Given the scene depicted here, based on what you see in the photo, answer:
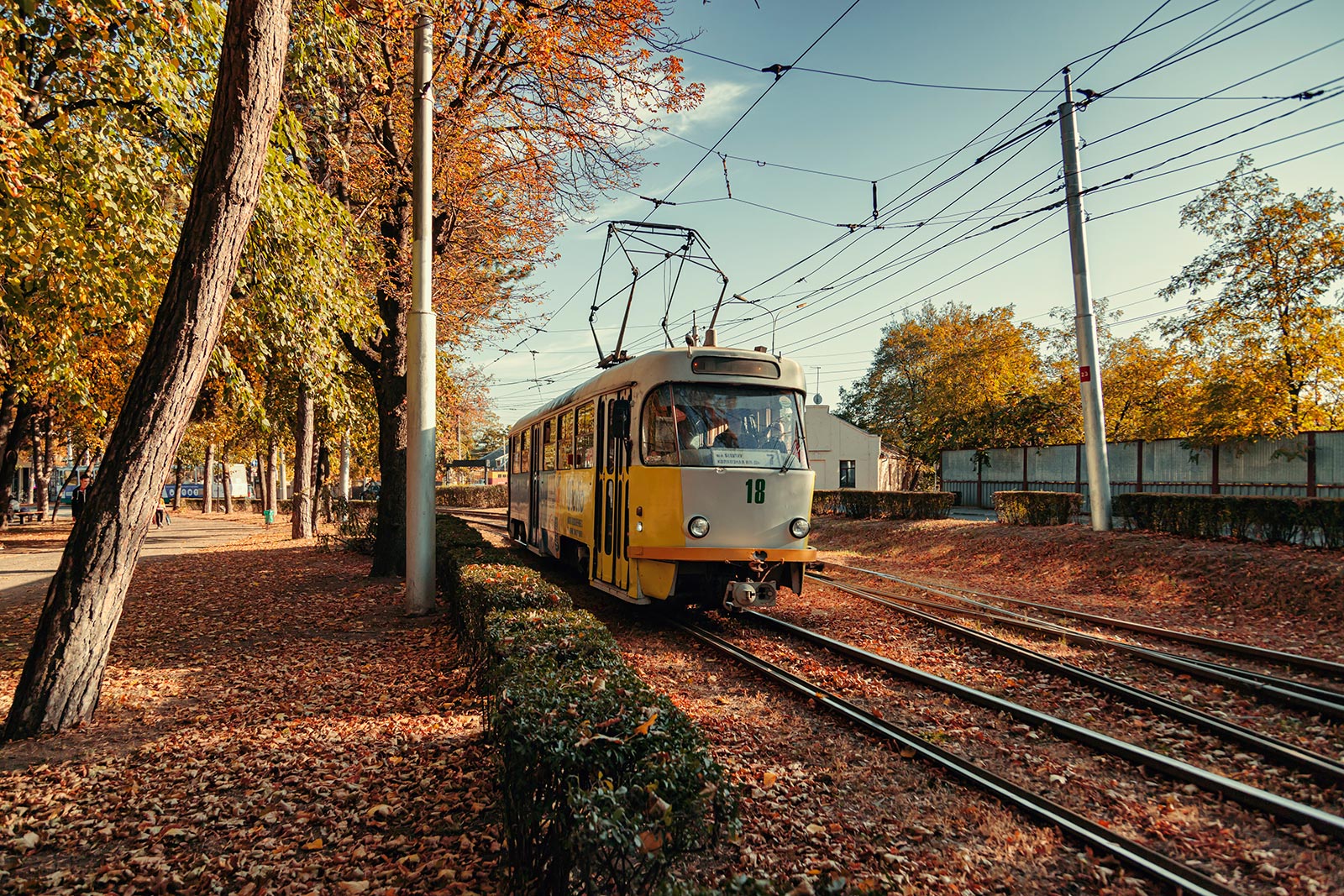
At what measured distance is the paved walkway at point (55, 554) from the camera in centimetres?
1240

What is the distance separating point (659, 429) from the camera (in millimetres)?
8727

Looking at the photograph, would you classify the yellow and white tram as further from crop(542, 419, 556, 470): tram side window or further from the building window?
the building window

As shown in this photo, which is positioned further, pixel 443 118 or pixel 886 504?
pixel 886 504

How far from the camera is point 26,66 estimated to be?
8.95 m

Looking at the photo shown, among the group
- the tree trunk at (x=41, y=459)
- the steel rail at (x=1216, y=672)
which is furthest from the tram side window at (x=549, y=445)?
the tree trunk at (x=41, y=459)

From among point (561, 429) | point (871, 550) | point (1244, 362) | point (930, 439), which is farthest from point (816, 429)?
point (561, 429)

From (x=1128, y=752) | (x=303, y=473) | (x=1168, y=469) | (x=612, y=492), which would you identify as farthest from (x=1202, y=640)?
(x=303, y=473)

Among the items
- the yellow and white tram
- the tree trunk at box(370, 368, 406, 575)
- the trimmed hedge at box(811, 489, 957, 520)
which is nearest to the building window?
the trimmed hedge at box(811, 489, 957, 520)

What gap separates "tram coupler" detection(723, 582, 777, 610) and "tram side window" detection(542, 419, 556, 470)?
5464 millimetres

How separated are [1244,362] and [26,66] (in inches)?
844

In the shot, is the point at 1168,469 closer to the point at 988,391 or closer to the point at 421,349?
the point at 988,391

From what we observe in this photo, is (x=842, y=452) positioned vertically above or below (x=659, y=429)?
above

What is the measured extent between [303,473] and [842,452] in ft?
99.8

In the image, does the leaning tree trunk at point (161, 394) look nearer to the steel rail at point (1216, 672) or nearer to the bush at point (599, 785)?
the bush at point (599, 785)
